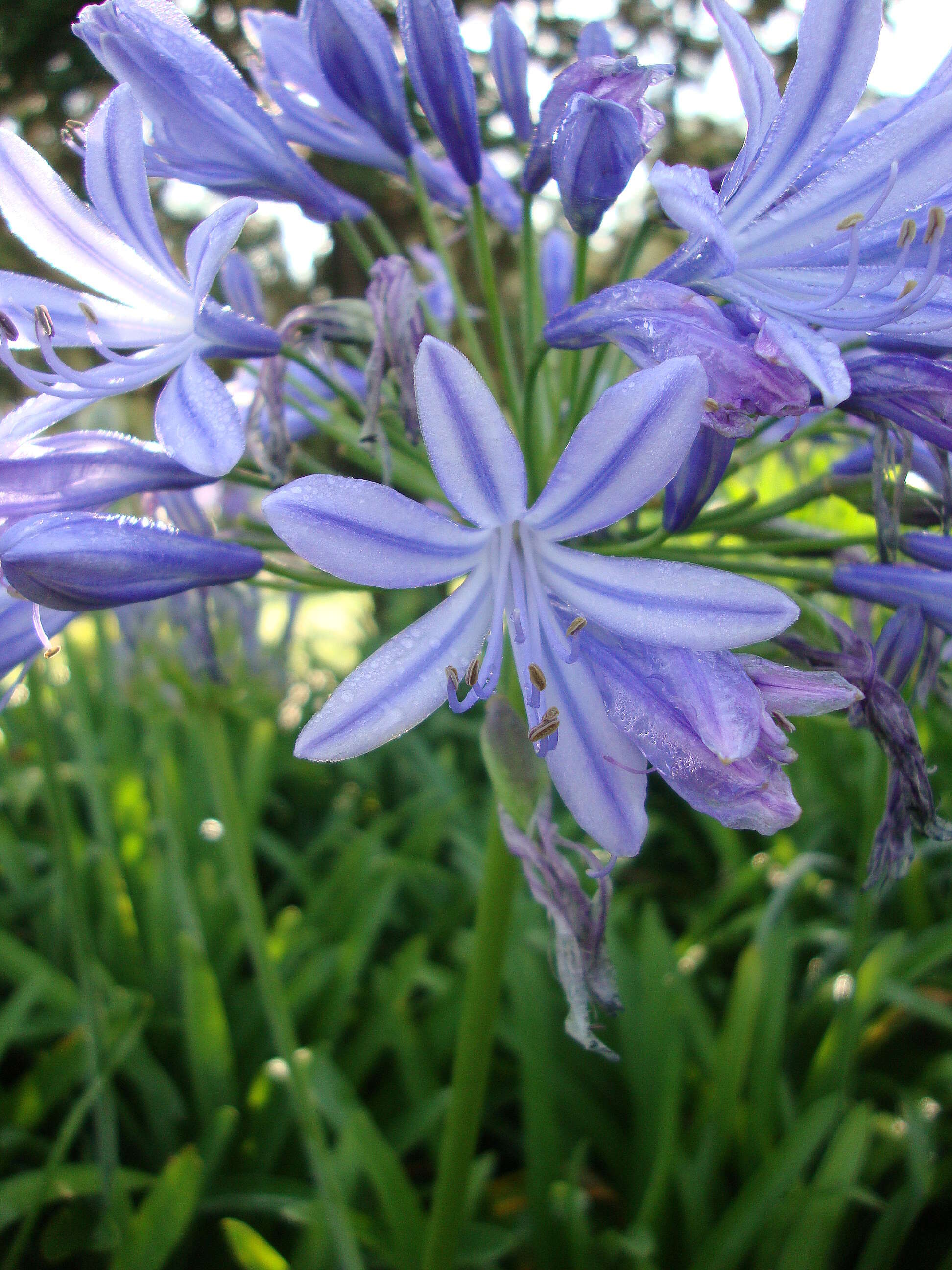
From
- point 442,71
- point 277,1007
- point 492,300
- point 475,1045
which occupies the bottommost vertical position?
point 475,1045

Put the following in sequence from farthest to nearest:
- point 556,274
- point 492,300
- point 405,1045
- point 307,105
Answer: point 405,1045
point 556,274
point 307,105
point 492,300

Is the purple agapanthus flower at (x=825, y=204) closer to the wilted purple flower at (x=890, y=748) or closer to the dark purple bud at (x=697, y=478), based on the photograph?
the dark purple bud at (x=697, y=478)

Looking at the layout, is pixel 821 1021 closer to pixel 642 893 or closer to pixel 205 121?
pixel 642 893

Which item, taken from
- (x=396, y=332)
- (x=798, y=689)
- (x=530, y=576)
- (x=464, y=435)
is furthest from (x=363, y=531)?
(x=798, y=689)

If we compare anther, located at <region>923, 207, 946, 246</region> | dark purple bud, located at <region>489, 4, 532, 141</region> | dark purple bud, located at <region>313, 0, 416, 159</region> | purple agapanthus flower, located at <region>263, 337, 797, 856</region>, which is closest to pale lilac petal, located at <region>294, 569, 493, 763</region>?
purple agapanthus flower, located at <region>263, 337, 797, 856</region>

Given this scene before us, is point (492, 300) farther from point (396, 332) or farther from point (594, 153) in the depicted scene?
point (594, 153)

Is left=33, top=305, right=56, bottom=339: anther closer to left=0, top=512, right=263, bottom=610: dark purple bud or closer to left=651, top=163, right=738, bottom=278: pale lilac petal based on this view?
left=0, top=512, right=263, bottom=610: dark purple bud
